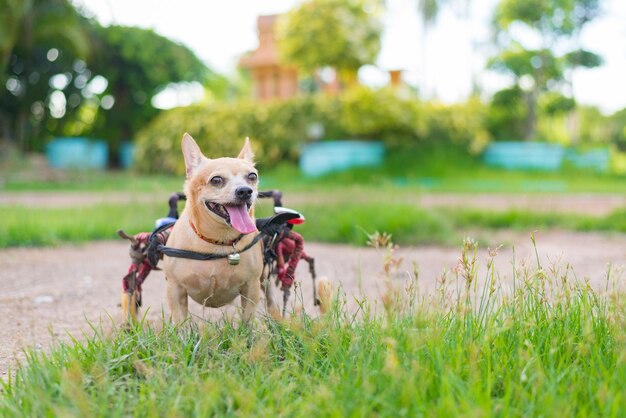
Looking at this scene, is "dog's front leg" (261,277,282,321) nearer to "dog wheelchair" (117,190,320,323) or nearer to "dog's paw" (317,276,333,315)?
"dog wheelchair" (117,190,320,323)

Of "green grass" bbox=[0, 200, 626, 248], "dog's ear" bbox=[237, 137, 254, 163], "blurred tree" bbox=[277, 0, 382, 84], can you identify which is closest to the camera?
"dog's ear" bbox=[237, 137, 254, 163]

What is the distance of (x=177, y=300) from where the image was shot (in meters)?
3.29

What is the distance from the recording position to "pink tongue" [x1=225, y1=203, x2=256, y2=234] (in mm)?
3090

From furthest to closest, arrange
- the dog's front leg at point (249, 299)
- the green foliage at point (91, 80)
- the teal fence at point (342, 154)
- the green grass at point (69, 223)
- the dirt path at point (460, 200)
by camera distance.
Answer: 1. the green foliage at point (91, 80)
2. the teal fence at point (342, 154)
3. the dirt path at point (460, 200)
4. the green grass at point (69, 223)
5. the dog's front leg at point (249, 299)

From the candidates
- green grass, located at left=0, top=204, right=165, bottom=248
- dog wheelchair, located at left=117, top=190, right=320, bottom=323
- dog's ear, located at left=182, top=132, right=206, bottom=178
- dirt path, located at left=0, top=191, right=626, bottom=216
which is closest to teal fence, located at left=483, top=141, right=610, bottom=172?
dirt path, located at left=0, top=191, right=626, bottom=216

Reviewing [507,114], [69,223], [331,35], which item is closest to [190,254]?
[69,223]

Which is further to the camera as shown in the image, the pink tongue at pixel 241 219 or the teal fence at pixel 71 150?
the teal fence at pixel 71 150

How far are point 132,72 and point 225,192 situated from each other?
21545mm

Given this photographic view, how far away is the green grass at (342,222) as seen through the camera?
765 cm

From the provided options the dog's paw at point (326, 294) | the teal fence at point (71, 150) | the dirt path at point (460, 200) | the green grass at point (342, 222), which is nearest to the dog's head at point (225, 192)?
the dog's paw at point (326, 294)

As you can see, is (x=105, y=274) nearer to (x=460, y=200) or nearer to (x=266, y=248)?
(x=266, y=248)

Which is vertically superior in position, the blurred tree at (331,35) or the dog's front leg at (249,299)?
the blurred tree at (331,35)

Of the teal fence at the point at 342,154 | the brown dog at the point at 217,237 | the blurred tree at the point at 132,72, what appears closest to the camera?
the brown dog at the point at 217,237

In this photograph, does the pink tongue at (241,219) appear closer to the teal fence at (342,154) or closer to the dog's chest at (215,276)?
the dog's chest at (215,276)
